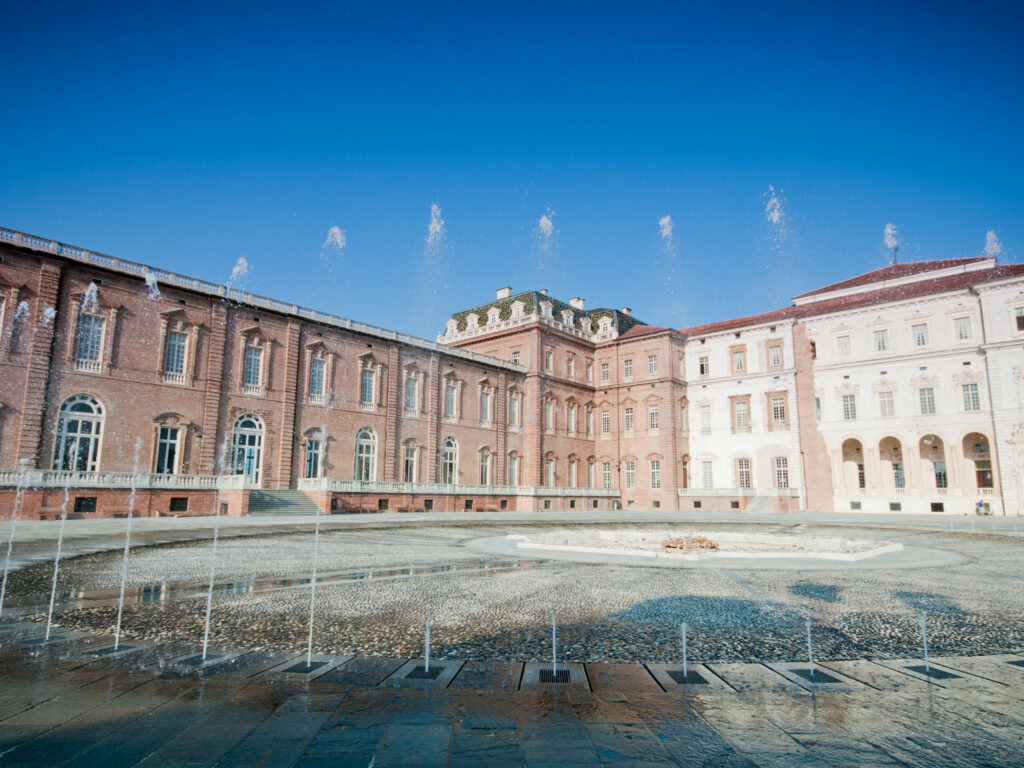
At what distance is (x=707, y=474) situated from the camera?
162 feet

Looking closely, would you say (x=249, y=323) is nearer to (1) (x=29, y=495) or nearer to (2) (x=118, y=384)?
(2) (x=118, y=384)

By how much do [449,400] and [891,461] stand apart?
32.3 meters

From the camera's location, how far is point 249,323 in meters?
33.4

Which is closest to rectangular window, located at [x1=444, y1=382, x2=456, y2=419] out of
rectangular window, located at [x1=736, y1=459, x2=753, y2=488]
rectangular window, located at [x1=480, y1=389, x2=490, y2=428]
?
rectangular window, located at [x1=480, y1=389, x2=490, y2=428]

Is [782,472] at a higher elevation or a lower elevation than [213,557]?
higher

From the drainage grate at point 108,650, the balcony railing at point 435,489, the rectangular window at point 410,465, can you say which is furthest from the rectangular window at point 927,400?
the drainage grate at point 108,650

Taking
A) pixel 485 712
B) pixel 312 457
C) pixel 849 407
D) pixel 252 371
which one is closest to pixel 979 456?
pixel 849 407

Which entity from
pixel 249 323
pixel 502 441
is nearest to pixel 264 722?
pixel 249 323

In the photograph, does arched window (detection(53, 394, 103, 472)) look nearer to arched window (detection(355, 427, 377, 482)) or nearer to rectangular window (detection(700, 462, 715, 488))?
arched window (detection(355, 427, 377, 482))

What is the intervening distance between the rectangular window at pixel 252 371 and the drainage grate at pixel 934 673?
1311 inches

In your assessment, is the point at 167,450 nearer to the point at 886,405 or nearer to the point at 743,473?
the point at 743,473

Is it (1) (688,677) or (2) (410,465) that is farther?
(2) (410,465)

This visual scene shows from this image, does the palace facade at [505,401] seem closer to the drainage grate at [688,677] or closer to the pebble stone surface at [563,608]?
the pebble stone surface at [563,608]

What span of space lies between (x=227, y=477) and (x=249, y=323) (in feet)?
30.4
